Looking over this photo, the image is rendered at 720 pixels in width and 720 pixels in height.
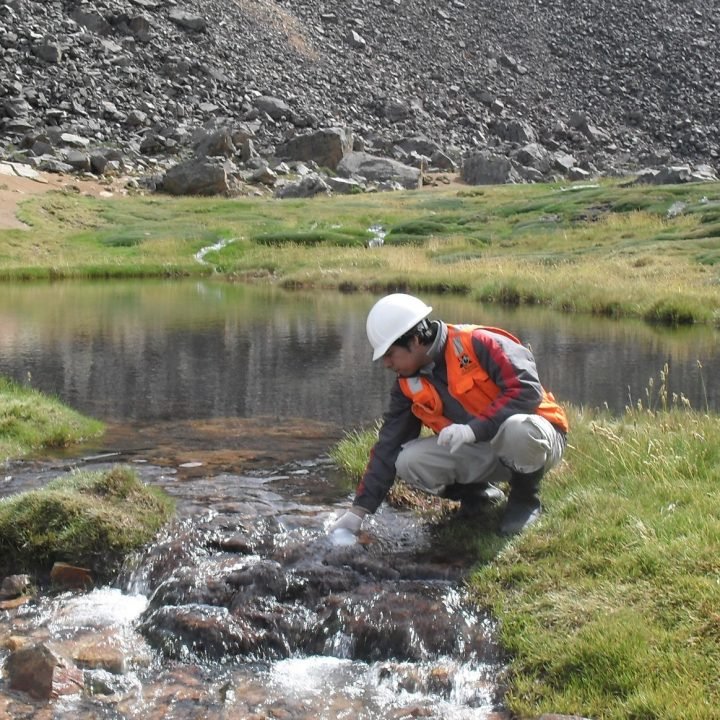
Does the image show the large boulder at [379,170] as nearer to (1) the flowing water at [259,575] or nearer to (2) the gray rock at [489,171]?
(2) the gray rock at [489,171]

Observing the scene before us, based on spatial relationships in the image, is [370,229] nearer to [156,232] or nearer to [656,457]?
[156,232]

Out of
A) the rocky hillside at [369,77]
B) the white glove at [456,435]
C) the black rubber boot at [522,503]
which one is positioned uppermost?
the rocky hillside at [369,77]

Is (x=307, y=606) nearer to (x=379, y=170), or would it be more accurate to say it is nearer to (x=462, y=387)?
(x=462, y=387)

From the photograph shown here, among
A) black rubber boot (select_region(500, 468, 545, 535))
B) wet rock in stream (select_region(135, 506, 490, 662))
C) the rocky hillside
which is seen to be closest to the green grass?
wet rock in stream (select_region(135, 506, 490, 662))

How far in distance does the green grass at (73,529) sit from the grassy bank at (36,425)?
10.5ft

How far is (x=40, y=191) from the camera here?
6172 cm

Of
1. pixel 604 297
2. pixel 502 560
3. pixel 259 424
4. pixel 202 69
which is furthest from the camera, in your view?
pixel 202 69

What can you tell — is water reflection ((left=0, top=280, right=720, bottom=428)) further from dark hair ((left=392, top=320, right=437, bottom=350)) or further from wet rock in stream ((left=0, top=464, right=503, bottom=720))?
dark hair ((left=392, top=320, right=437, bottom=350))

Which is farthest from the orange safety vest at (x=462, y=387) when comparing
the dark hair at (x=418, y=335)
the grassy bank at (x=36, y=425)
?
the grassy bank at (x=36, y=425)

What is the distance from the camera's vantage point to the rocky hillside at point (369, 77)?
275 feet

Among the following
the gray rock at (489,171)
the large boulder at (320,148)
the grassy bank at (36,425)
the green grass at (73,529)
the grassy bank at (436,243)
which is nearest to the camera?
the green grass at (73,529)

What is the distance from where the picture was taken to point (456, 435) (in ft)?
25.6

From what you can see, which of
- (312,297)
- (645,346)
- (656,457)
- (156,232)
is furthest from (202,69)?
(656,457)

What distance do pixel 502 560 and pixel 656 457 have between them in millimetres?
2218
